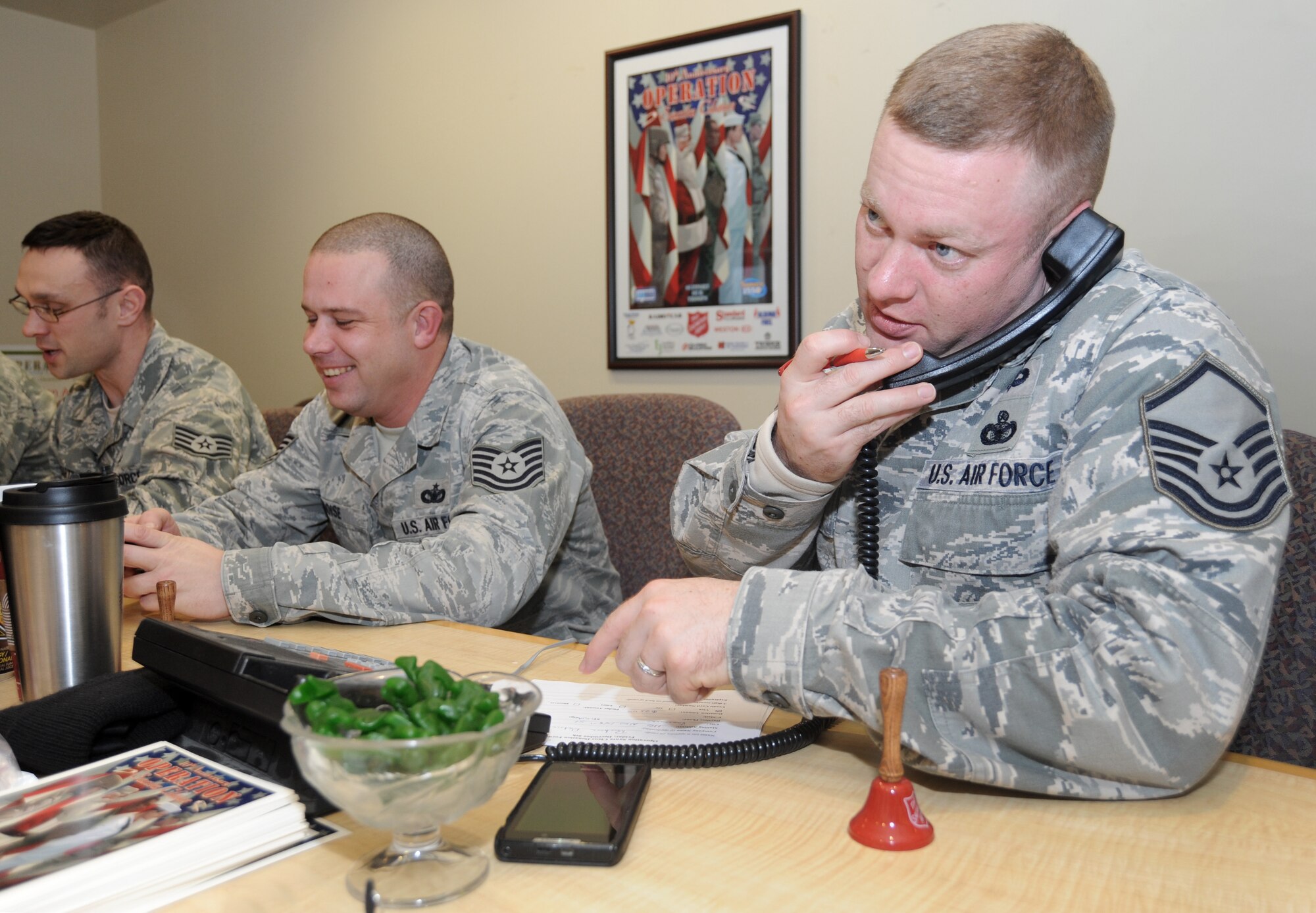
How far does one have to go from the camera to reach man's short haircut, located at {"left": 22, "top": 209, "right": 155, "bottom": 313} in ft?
9.09

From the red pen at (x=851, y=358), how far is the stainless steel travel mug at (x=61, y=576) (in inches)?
29.2

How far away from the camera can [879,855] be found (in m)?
0.71

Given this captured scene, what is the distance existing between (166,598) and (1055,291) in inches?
46.8

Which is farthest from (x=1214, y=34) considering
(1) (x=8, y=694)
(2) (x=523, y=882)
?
(1) (x=8, y=694)

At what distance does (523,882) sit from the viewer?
68cm

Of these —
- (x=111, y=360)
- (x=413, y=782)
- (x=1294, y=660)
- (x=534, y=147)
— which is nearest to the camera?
(x=413, y=782)

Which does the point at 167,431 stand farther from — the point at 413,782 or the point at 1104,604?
the point at 1104,604

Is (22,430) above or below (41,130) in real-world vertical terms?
below

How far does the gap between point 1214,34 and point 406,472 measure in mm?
1837

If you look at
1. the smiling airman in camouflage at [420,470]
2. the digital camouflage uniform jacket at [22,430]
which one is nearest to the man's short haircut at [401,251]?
the smiling airman in camouflage at [420,470]

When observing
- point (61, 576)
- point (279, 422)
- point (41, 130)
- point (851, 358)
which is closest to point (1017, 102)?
point (851, 358)

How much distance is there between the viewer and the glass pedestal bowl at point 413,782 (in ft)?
1.86

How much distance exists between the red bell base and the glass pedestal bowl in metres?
0.27

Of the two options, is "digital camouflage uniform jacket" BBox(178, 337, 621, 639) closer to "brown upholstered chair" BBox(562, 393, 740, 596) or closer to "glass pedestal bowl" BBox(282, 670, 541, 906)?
"brown upholstered chair" BBox(562, 393, 740, 596)
